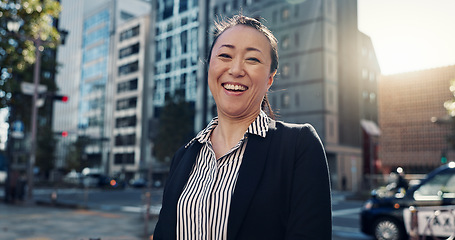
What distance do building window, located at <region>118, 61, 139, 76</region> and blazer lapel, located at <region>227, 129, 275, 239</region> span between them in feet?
222

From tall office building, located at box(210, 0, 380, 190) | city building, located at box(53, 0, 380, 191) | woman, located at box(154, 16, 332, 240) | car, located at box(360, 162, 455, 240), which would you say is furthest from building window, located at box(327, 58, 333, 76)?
woman, located at box(154, 16, 332, 240)

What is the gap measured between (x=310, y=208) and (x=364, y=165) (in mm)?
56963

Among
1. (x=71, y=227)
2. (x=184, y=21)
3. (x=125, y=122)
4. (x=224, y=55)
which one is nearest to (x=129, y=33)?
(x=184, y=21)

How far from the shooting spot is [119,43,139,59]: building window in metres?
68.1

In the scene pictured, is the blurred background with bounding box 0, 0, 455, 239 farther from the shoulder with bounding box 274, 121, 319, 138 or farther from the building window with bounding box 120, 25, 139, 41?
the shoulder with bounding box 274, 121, 319, 138

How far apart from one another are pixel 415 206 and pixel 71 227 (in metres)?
8.51

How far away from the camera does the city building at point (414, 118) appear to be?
357ft

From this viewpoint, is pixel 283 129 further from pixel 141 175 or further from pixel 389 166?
pixel 389 166

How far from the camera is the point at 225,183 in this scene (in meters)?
1.67

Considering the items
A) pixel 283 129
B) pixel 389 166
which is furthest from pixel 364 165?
pixel 389 166

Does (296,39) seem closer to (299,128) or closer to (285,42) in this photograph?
(285,42)

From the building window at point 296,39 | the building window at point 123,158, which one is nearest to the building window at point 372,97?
the building window at point 296,39

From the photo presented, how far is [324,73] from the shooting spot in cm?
4278

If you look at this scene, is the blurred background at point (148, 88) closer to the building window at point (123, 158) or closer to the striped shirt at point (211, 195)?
the building window at point (123, 158)
